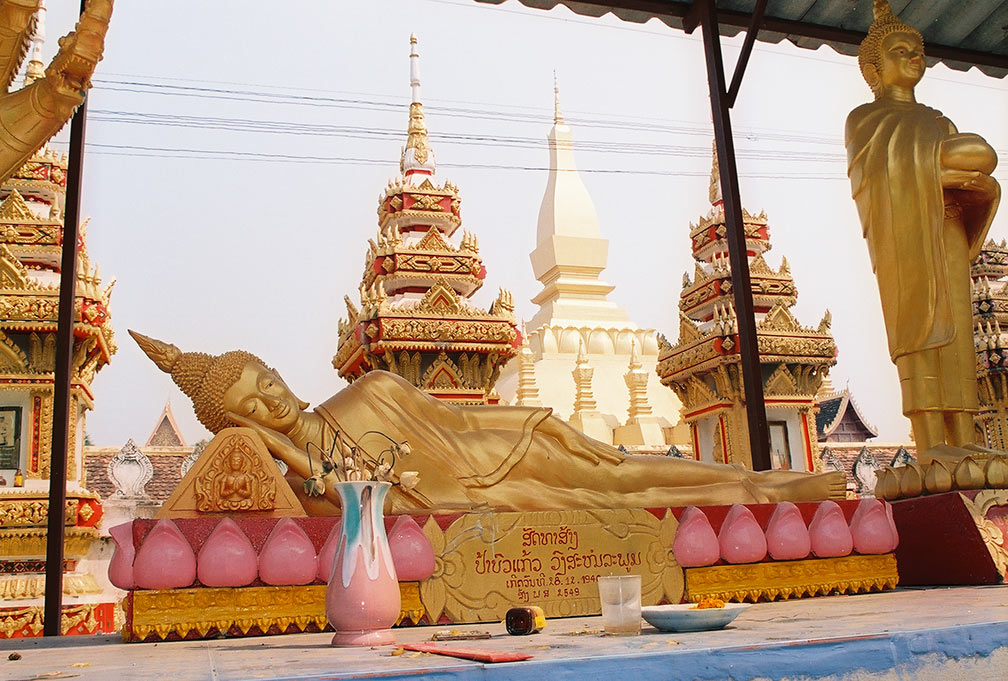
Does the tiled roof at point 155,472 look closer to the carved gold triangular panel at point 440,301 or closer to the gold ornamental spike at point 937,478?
the carved gold triangular panel at point 440,301

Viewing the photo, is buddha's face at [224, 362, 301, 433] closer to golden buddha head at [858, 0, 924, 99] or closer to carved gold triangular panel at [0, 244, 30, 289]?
golden buddha head at [858, 0, 924, 99]

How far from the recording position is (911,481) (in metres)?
3.95

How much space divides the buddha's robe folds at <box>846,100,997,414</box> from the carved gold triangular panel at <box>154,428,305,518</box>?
2.69 meters

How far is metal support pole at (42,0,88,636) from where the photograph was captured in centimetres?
386

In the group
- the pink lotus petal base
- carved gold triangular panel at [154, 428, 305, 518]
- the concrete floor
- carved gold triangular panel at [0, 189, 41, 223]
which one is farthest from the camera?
carved gold triangular panel at [0, 189, 41, 223]

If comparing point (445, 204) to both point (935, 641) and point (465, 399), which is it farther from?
point (935, 641)

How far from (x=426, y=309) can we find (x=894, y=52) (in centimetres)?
921

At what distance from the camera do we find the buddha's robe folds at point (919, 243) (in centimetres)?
416

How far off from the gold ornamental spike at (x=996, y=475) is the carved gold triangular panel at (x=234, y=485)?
8.48 ft

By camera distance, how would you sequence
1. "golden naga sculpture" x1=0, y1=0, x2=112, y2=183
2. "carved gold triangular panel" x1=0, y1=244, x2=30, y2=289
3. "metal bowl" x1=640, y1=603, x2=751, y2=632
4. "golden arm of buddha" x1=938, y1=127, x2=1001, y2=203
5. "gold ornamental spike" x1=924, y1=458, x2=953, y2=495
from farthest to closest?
"carved gold triangular panel" x1=0, y1=244, x2=30, y2=289 < "golden arm of buddha" x1=938, y1=127, x2=1001, y2=203 < "gold ornamental spike" x1=924, y1=458, x2=953, y2=495 < "golden naga sculpture" x1=0, y1=0, x2=112, y2=183 < "metal bowl" x1=640, y1=603, x2=751, y2=632

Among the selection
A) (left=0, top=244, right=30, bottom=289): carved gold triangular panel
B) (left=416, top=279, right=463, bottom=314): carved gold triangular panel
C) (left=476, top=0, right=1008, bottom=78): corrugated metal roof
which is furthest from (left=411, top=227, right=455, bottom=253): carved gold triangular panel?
(left=476, top=0, right=1008, bottom=78): corrugated metal roof

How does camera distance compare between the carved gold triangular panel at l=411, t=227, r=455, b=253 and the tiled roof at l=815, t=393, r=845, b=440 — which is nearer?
the carved gold triangular panel at l=411, t=227, r=455, b=253

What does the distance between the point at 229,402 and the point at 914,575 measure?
9.22 ft

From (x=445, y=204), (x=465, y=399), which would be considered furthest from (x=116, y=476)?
(x=445, y=204)
